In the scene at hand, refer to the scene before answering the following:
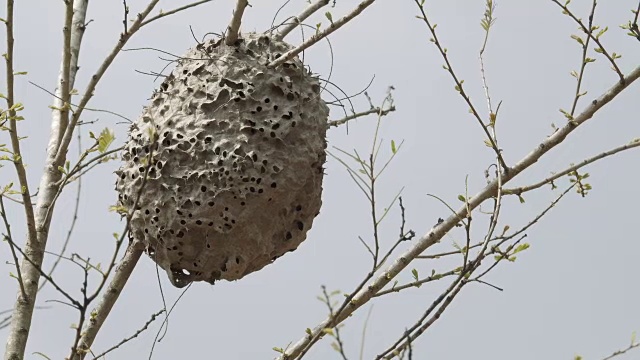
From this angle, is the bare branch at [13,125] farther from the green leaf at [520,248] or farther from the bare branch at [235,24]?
the green leaf at [520,248]

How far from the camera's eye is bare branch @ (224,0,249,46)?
146 inches

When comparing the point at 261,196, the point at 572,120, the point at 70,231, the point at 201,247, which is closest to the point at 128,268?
the point at 70,231

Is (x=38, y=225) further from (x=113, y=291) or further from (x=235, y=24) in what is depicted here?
(x=235, y=24)

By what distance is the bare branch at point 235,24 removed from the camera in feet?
12.2

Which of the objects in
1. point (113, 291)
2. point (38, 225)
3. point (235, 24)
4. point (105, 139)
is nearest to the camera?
point (105, 139)

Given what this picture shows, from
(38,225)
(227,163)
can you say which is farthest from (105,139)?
(38,225)

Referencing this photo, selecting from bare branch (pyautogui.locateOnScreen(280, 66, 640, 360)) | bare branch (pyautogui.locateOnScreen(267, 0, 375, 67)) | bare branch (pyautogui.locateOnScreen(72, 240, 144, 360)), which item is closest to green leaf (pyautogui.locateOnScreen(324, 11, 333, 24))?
bare branch (pyautogui.locateOnScreen(267, 0, 375, 67))

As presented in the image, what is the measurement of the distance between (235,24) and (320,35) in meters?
0.36

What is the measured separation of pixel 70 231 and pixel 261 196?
3.06ft

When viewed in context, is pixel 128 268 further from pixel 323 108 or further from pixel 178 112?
pixel 323 108

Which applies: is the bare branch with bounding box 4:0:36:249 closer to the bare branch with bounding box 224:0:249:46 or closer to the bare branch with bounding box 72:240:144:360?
the bare branch with bounding box 72:240:144:360

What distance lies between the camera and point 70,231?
4.00 metres

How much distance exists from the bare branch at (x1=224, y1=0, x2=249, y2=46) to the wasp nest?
0.03 m

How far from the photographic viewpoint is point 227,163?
3506 mm
